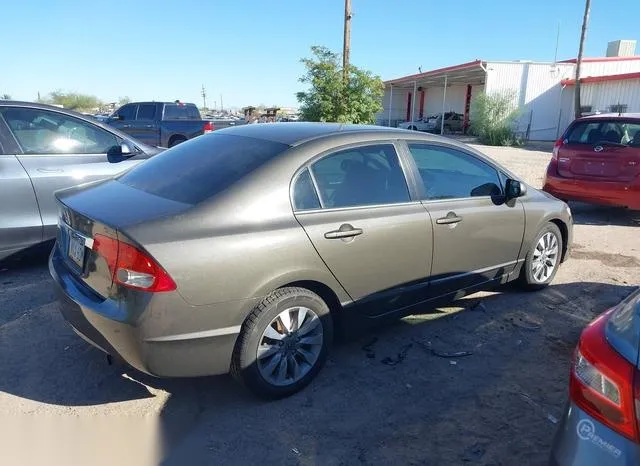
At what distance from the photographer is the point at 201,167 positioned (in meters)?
3.33

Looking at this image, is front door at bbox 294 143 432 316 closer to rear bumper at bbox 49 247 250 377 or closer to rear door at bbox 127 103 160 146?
rear bumper at bbox 49 247 250 377

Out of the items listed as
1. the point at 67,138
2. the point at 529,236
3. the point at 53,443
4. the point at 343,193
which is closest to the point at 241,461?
the point at 53,443

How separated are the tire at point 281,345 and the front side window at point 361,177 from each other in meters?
0.65

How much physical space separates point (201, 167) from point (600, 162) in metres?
6.43

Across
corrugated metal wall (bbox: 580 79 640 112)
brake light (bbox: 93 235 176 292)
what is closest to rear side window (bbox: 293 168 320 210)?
brake light (bbox: 93 235 176 292)

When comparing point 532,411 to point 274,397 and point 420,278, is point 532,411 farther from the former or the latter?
point 274,397

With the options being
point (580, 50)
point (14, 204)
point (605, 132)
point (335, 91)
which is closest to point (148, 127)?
point (335, 91)

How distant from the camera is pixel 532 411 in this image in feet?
10.2

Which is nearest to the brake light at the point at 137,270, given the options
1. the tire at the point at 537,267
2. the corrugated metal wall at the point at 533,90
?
the tire at the point at 537,267

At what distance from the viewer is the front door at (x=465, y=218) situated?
385cm

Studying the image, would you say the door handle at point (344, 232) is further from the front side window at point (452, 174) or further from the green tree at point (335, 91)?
the green tree at point (335, 91)

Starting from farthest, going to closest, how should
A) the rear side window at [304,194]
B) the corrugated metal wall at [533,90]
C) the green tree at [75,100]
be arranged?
the green tree at [75,100] < the corrugated metal wall at [533,90] < the rear side window at [304,194]

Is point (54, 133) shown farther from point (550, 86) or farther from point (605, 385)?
point (550, 86)

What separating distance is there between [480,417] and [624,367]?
1.53 meters
